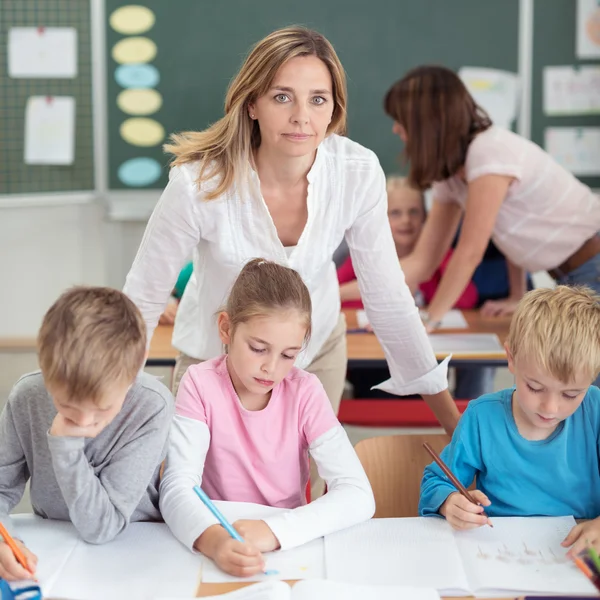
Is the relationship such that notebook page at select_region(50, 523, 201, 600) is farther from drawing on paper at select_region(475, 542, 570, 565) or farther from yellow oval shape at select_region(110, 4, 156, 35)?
yellow oval shape at select_region(110, 4, 156, 35)

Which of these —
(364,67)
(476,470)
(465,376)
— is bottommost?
(465,376)

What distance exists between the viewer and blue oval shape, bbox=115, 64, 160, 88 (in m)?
4.31

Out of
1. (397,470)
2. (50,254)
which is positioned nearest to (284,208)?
(397,470)

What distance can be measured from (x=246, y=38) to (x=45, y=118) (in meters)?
1.05

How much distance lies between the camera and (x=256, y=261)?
175 cm

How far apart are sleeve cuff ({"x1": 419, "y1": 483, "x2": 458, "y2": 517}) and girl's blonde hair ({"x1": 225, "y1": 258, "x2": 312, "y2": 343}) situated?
1.24 ft

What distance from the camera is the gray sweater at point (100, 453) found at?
4.85 ft

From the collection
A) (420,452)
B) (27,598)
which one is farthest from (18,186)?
(27,598)

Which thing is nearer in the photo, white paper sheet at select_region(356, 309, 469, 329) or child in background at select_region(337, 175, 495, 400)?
white paper sheet at select_region(356, 309, 469, 329)

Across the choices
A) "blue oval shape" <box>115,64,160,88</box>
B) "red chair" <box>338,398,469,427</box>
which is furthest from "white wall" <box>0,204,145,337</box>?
"red chair" <box>338,398,469,427</box>

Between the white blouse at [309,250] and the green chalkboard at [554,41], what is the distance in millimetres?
2656

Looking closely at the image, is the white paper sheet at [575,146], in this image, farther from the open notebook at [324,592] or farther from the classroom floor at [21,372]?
the open notebook at [324,592]

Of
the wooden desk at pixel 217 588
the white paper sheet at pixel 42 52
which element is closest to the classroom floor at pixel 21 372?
the white paper sheet at pixel 42 52

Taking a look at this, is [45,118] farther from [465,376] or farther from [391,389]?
[391,389]
